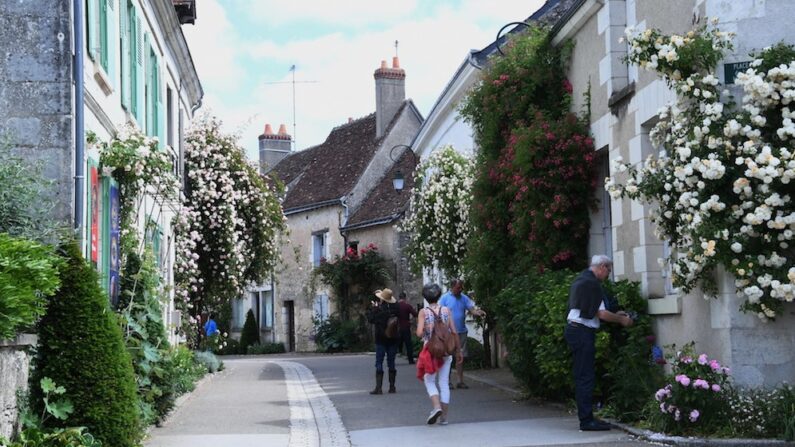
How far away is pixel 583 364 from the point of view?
10672 mm

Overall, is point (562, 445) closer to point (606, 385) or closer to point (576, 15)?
point (606, 385)

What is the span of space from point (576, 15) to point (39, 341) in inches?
319

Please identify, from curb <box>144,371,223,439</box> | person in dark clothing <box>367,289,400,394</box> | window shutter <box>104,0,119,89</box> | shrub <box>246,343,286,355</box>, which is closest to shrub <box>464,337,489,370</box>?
curb <box>144,371,223,439</box>

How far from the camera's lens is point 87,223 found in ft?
35.9

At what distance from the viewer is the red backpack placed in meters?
11.6

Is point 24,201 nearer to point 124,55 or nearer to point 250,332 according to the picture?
point 124,55

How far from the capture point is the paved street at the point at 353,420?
33.7 ft

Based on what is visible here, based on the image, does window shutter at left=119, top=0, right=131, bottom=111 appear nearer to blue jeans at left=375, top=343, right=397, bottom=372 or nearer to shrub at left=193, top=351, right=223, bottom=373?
blue jeans at left=375, top=343, right=397, bottom=372

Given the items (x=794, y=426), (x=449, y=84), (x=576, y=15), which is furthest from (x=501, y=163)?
(x=449, y=84)

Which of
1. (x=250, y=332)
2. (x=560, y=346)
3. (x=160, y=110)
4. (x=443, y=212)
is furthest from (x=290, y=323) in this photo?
(x=560, y=346)

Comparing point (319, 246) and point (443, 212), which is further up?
point (319, 246)

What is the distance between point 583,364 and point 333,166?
3136cm

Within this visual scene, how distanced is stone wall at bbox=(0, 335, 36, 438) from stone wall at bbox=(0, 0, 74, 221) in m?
2.27

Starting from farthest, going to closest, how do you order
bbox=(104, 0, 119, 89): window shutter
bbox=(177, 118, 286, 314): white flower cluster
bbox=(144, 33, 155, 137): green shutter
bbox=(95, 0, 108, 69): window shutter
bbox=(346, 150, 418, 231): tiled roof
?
bbox=(346, 150, 418, 231): tiled roof → bbox=(177, 118, 286, 314): white flower cluster → bbox=(144, 33, 155, 137): green shutter → bbox=(104, 0, 119, 89): window shutter → bbox=(95, 0, 108, 69): window shutter
